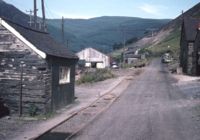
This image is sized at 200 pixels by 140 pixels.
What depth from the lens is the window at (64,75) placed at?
2408 centimetres

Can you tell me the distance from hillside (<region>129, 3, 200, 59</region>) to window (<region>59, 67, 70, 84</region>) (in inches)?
4019

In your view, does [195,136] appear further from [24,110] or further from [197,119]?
[24,110]

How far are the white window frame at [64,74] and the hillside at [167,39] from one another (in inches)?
4017

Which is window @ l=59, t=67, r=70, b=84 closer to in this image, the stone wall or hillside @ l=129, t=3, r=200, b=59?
the stone wall

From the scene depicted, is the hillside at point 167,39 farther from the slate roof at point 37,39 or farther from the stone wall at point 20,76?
the stone wall at point 20,76

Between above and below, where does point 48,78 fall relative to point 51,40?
below

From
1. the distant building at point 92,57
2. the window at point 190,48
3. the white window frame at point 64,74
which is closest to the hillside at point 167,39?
the distant building at point 92,57

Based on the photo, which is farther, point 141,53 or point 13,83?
point 141,53

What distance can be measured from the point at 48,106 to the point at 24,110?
114cm

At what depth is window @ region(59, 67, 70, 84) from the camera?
2408cm

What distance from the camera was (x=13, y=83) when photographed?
21.1 meters

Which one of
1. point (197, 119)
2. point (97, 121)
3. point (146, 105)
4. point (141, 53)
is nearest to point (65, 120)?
point (97, 121)

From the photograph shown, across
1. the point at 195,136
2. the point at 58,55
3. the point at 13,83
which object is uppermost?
the point at 58,55

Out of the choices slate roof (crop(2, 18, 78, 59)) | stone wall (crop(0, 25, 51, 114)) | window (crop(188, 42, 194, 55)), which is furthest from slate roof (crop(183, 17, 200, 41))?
stone wall (crop(0, 25, 51, 114))
